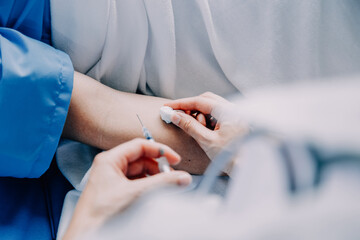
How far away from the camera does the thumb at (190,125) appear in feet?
2.33

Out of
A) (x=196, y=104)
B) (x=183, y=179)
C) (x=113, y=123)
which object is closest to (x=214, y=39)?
(x=196, y=104)

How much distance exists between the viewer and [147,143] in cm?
51

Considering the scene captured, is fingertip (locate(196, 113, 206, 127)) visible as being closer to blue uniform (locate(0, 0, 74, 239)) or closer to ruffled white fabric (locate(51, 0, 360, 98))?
ruffled white fabric (locate(51, 0, 360, 98))

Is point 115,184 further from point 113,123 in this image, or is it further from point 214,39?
point 214,39

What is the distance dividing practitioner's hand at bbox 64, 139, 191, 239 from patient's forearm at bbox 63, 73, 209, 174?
0.65 ft

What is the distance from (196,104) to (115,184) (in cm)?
34

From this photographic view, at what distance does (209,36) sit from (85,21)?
0.32 m

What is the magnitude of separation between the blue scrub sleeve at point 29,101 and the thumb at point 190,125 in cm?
25

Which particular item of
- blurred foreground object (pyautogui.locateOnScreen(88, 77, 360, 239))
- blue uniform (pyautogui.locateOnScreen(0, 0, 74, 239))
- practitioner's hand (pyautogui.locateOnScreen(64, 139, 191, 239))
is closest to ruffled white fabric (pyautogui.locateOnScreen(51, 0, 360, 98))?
blue uniform (pyautogui.locateOnScreen(0, 0, 74, 239))

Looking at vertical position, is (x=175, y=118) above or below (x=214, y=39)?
below

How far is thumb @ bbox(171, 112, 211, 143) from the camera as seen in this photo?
710 mm

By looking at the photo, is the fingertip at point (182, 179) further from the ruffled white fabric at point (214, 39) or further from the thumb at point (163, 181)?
the ruffled white fabric at point (214, 39)

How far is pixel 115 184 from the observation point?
47 centimetres

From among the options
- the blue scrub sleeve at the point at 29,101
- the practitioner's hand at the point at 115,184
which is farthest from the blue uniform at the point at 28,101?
the practitioner's hand at the point at 115,184
